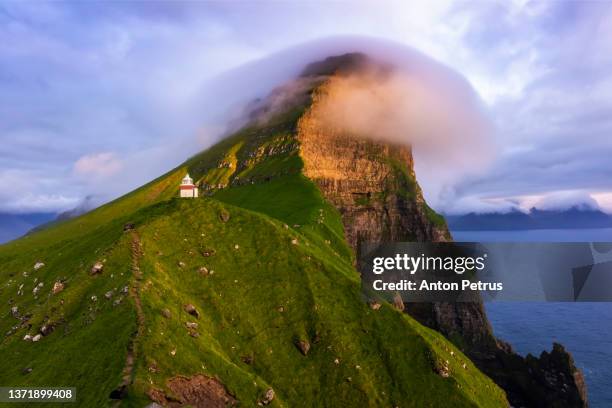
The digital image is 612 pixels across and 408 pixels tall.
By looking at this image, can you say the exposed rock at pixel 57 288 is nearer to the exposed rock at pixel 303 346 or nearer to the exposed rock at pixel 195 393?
the exposed rock at pixel 195 393

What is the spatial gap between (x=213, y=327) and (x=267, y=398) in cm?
1543

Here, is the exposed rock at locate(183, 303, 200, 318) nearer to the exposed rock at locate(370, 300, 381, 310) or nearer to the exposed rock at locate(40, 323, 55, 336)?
the exposed rock at locate(40, 323, 55, 336)

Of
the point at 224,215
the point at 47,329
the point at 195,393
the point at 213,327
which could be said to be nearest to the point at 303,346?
the point at 213,327

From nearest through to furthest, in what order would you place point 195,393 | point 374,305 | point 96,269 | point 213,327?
point 195,393 < point 213,327 < point 96,269 < point 374,305

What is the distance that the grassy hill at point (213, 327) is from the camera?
48312mm

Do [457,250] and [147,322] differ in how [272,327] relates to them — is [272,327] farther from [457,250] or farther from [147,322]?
[457,250]

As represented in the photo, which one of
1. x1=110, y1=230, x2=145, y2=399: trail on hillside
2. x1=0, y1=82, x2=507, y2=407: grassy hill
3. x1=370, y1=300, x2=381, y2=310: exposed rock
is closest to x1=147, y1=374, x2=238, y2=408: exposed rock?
x1=0, y1=82, x2=507, y2=407: grassy hill

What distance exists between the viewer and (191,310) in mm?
61062

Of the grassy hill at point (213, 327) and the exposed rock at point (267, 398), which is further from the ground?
the grassy hill at point (213, 327)

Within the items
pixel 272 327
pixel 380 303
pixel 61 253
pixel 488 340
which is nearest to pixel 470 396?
pixel 380 303

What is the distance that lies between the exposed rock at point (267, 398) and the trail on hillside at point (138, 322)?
17.1 meters

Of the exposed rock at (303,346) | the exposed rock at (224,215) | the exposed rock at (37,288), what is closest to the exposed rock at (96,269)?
the exposed rock at (37,288)

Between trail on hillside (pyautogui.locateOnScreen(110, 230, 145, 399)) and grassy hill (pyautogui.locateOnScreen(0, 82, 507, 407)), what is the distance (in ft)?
0.64

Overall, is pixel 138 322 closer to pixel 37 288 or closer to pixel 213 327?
pixel 213 327
